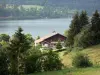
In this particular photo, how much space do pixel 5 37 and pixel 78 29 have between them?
91.2 feet

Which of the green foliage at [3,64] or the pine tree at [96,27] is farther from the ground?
the pine tree at [96,27]

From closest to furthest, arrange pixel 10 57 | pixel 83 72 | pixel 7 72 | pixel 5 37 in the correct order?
pixel 83 72
pixel 7 72
pixel 10 57
pixel 5 37

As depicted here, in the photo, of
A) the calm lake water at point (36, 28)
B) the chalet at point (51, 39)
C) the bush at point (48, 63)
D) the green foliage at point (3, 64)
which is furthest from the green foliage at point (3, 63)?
the calm lake water at point (36, 28)

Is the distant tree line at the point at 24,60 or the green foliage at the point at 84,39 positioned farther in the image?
the green foliage at the point at 84,39

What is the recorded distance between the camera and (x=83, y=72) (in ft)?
59.3

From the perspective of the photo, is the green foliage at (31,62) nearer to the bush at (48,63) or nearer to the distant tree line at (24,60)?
the distant tree line at (24,60)

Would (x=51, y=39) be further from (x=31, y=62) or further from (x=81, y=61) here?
(x=81, y=61)

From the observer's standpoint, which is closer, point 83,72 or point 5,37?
point 83,72

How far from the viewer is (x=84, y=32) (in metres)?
42.1

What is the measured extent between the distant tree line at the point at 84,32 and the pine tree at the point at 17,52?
17979 millimetres

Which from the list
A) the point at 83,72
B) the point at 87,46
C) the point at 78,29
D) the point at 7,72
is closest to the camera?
the point at 83,72

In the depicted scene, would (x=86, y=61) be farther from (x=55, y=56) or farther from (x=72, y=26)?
(x=72, y=26)

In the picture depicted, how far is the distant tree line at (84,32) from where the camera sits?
41531mm

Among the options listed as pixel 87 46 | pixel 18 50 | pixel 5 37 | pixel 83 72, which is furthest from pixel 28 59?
pixel 5 37
